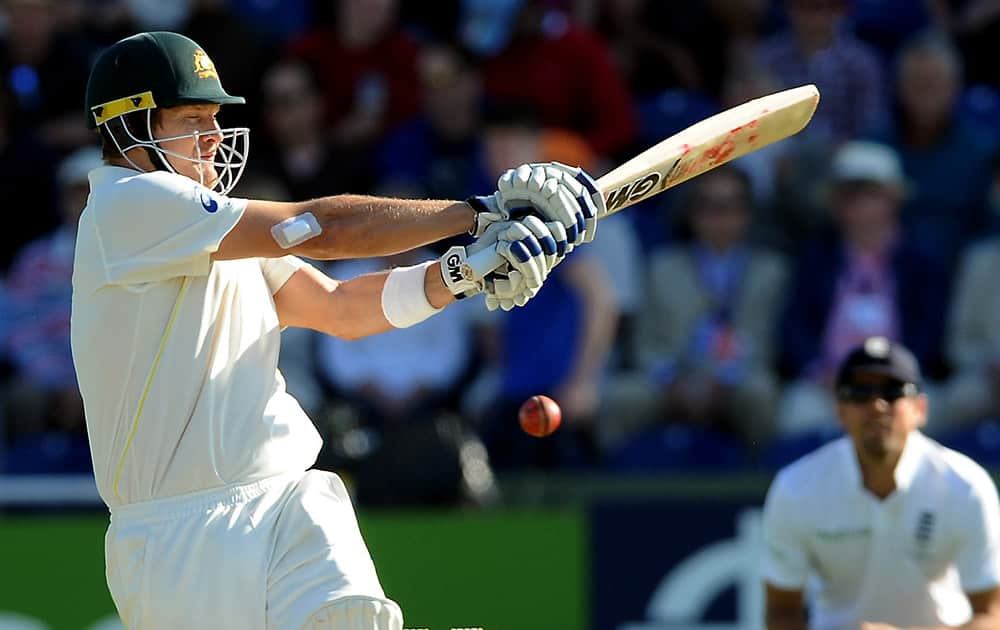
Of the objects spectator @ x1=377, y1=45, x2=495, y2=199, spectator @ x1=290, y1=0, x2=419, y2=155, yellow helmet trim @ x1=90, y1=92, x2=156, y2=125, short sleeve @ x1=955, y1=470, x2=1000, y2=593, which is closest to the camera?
yellow helmet trim @ x1=90, y1=92, x2=156, y2=125

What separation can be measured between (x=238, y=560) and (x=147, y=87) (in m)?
1.18

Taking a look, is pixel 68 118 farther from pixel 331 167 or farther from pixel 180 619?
pixel 180 619

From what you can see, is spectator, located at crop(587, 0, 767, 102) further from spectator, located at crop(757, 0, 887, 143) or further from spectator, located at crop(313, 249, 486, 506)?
spectator, located at crop(313, 249, 486, 506)

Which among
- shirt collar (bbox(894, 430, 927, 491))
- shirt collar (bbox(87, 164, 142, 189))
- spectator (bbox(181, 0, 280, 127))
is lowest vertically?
shirt collar (bbox(894, 430, 927, 491))

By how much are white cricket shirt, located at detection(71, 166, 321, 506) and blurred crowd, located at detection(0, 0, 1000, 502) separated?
374 centimetres

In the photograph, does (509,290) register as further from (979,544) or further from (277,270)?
(979,544)

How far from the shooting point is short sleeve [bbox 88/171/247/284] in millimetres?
4133

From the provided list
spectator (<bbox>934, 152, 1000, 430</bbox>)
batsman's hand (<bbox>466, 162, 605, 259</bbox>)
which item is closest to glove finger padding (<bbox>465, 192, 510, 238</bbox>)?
batsman's hand (<bbox>466, 162, 605, 259</bbox>)

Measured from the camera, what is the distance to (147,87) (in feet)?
14.1

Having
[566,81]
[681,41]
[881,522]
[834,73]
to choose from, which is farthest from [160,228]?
[681,41]

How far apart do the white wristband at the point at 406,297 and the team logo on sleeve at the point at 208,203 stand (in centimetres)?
60

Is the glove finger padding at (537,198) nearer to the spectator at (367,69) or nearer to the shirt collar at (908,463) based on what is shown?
the shirt collar at (908,463)

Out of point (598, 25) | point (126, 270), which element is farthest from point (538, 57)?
point (126, 270)

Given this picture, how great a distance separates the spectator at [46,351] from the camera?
8.66 m
